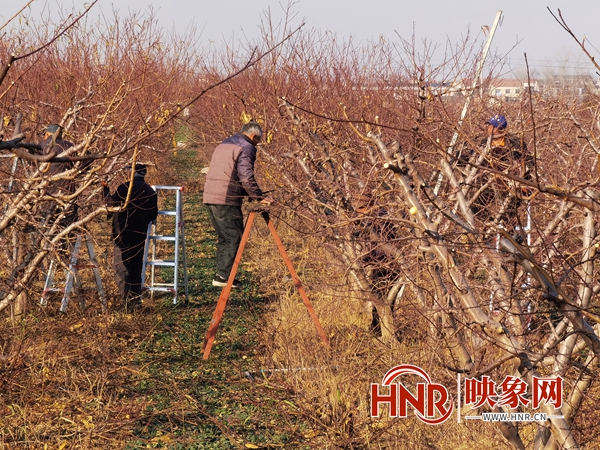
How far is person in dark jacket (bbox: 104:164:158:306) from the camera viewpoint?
780cm

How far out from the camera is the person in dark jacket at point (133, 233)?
7.80 metres

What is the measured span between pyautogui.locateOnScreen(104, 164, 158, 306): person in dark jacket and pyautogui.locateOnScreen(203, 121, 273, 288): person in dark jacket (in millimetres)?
678

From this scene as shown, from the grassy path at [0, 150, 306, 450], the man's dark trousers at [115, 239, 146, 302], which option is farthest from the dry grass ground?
the man's dark trousers at [115, 239, 146, 302]

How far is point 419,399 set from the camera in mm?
4207

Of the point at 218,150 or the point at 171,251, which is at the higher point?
the point at 218,150

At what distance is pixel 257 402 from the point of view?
5145 millimetres

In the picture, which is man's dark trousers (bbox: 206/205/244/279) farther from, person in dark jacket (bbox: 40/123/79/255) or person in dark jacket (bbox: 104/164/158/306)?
person in dark jacket (bbox: 40/123/79/255)

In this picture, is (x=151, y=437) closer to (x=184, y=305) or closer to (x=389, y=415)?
(x=389, y=415)

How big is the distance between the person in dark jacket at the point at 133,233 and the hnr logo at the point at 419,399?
3644mm

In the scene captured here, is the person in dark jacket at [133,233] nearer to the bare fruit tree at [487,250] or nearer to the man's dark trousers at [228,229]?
the man's dark trousers at [228,229]

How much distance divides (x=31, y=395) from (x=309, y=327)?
2.24 m

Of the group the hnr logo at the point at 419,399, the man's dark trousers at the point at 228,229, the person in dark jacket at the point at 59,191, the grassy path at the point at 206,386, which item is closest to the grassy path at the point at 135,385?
the grassy path at the point at 206,386

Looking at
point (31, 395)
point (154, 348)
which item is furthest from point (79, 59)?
point (31, 395)

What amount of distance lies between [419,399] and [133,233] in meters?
4.58
